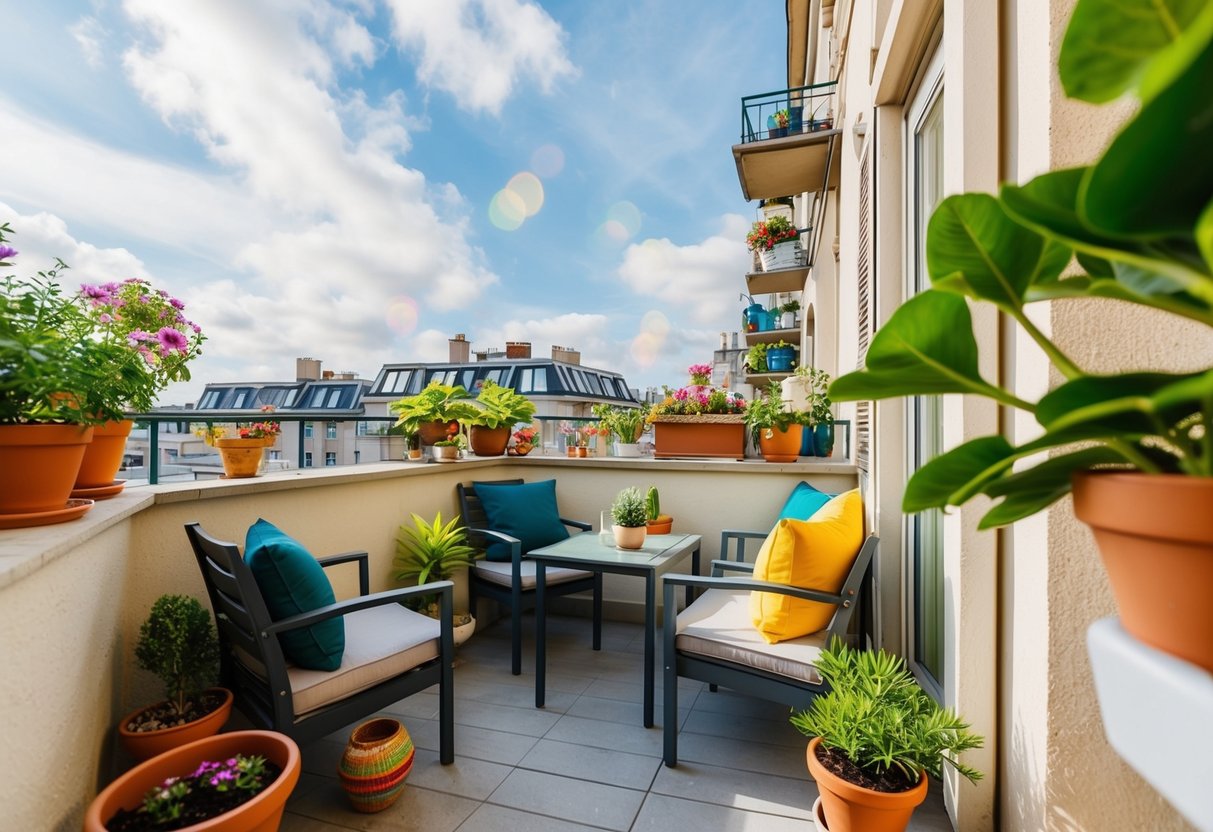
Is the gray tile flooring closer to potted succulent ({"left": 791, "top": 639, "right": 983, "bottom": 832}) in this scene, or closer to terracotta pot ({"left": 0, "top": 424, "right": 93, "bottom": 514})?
potted succulent ({"left": 791, "top": 639, "right": 983, "bottom": 832})

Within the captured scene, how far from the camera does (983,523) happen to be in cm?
61

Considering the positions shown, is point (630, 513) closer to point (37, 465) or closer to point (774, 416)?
point (774, 416)

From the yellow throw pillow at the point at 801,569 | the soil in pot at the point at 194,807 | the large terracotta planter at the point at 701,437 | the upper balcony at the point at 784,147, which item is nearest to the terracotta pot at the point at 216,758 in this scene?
the soil in pot at the point at 194,807

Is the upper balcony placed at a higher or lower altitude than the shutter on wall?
higher

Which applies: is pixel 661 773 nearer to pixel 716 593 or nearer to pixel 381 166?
pixel 716 593

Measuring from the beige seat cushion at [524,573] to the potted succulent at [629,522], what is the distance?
0.41 meters

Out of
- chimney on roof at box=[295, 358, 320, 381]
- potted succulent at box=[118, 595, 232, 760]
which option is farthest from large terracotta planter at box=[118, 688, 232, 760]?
chimney on roof at box=[295, 358, 320, 381]

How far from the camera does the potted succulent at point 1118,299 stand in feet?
1.13

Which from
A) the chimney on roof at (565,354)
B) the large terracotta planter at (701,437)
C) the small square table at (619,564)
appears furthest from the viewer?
the chimney on roof at (565,354)

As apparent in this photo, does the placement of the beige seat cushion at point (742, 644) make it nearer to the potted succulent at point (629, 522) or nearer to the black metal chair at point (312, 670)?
the potted succulent at point (629, 522)

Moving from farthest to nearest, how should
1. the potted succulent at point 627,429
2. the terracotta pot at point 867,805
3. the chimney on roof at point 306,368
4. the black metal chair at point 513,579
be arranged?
the chimney on roof at point 306,368 < the potted succulent at point 627,429 < the black metal chair at point 513,579 < the terracotta pot at point 867,805

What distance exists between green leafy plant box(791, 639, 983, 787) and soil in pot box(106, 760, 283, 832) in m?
1.47

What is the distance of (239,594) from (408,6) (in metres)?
4.63

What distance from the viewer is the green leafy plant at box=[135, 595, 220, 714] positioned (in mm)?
1725
